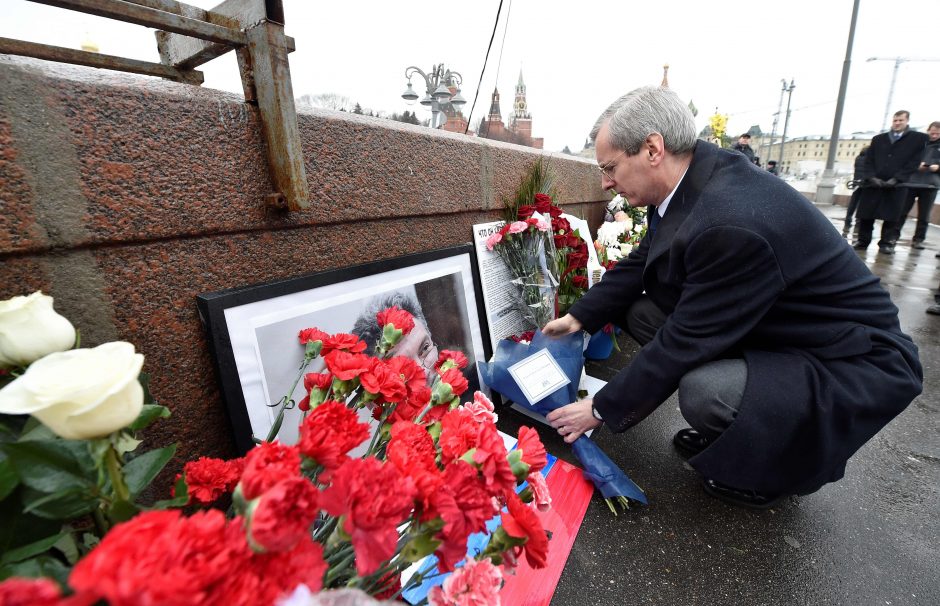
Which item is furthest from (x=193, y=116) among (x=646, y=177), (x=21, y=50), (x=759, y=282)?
(x=759, y=282)

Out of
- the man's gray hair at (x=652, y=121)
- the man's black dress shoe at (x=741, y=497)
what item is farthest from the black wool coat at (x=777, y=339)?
the man's gray hair at (x=652, y=121)

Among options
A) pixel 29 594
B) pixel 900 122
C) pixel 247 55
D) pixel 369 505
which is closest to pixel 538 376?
pixel 369 505

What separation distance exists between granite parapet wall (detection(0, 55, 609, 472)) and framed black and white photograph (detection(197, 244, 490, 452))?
2.8 inches

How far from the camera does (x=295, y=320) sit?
1.39m

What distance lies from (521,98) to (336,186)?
10762mm

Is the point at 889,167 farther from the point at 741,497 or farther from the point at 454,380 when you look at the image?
the point at 454,380

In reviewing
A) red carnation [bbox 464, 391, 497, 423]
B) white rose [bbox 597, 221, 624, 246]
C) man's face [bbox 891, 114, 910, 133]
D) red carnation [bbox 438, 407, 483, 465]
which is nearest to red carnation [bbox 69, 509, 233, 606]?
red carnation [bbox 438, 407, 483, 465]

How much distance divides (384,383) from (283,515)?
46 cm

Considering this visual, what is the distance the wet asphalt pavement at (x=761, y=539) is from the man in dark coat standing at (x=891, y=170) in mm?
6998

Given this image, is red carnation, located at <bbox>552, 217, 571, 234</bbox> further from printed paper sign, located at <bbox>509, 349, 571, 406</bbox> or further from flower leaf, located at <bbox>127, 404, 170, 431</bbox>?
flower leaf, located at <bbox>127, 404, 170, 431</bbox>

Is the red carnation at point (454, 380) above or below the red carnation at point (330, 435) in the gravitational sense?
below

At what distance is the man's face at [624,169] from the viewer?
183 cm

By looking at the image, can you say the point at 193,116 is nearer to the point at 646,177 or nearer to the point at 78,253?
the point at 78,253

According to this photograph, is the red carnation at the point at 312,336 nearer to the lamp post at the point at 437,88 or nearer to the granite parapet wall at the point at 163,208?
the granite parapet wall at the point at 163,208
